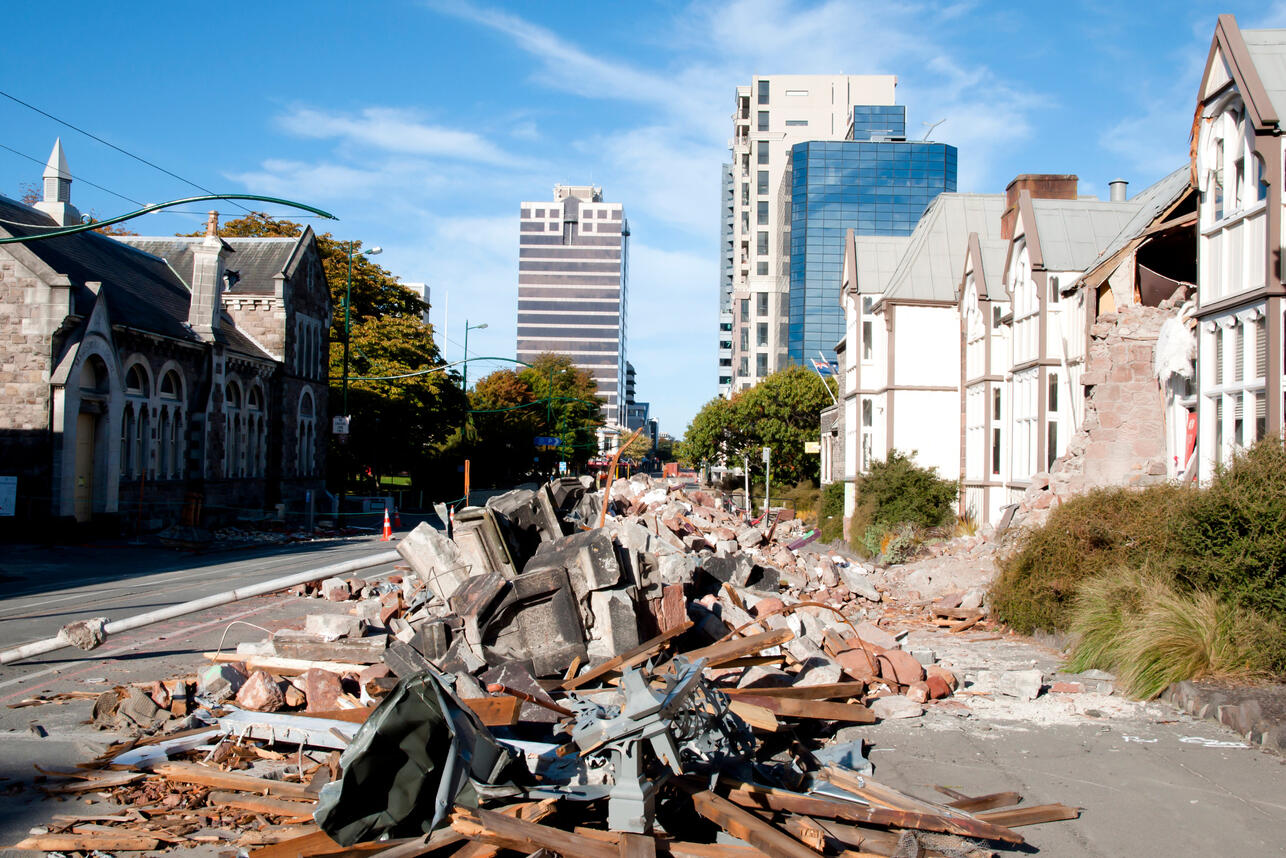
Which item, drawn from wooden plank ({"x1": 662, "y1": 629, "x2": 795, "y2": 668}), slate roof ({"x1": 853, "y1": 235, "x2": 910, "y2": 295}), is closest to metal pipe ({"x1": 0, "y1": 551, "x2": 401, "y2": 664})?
wooden plank ({"x1": 662, "y1": 629, "x2": 795, "y2": 668})

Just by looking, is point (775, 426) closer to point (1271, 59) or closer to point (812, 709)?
point (1271, 59)

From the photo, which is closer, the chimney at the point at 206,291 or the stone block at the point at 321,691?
the stone block at the point at 321,691

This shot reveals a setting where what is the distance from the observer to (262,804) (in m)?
5.92

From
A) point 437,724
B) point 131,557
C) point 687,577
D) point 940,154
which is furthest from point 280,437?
point 940,154

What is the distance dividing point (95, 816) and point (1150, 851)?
6.40m

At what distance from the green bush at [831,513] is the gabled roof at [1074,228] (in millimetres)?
13622

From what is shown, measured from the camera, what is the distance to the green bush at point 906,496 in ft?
88.0

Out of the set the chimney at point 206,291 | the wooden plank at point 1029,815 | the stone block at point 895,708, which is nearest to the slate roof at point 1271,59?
the stone block at point 895,708

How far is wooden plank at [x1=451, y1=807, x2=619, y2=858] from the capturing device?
5059 mm

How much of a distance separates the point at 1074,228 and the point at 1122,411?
26.0 ft

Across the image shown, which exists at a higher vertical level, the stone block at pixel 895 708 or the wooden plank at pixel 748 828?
the wooden plank at pixel 748 828

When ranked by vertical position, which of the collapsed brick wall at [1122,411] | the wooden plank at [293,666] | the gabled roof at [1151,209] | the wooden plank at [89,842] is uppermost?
the gabled roof at [1151,209]

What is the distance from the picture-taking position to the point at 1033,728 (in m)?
8.77

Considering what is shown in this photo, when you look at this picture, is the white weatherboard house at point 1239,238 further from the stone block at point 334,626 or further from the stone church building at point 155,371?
the stone church building at point 155,371
